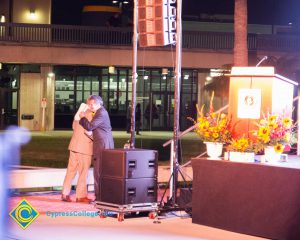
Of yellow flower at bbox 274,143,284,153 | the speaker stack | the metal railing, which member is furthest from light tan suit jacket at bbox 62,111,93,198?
the metal railing

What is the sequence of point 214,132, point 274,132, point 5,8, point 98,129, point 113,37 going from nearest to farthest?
point 274,132, point 214,132, point 98,129, point 113,37, point 5,8

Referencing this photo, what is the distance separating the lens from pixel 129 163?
10109mm

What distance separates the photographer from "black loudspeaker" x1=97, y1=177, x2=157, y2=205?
10.1 m

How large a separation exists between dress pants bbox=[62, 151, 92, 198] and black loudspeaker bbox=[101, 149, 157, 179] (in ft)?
5.17

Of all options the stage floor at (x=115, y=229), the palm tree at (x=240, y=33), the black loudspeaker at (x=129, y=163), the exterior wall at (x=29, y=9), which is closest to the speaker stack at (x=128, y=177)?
the black loudspeaker at (x=129, y=163)

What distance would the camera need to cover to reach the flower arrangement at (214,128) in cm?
998

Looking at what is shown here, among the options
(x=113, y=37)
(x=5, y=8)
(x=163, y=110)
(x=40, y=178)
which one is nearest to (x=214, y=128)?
(x=40, y=178)

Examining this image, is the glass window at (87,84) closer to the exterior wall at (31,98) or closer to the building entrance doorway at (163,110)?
the exterior wall at (31,98)

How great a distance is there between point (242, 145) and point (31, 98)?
3101cm

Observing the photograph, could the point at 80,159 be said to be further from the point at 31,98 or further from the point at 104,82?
the point at 104,82

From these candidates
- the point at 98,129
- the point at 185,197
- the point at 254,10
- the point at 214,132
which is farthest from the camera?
the point at 254,10

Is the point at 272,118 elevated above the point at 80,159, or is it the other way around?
the point at 272,118

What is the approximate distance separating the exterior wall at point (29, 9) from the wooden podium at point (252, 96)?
102 ft

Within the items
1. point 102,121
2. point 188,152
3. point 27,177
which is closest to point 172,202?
point 102,121
